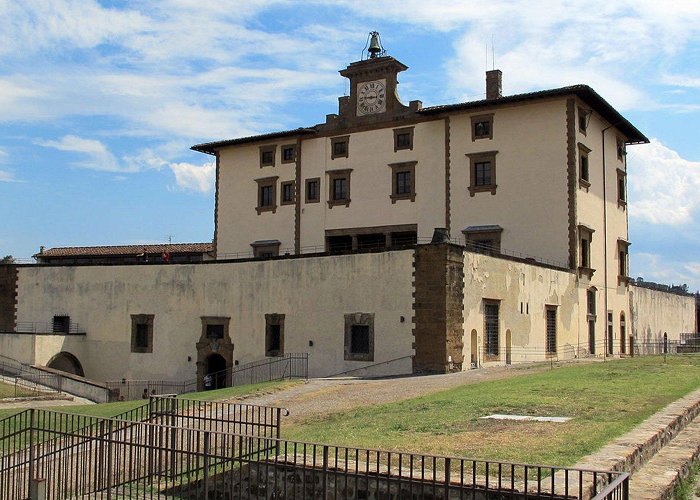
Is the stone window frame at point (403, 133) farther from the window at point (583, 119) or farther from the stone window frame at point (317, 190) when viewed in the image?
the window at point (583, 119)

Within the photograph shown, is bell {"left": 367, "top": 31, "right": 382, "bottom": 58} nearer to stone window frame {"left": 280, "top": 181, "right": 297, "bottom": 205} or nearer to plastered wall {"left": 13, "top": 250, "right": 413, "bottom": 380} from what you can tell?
stone window frame {"left": 280, "top": 181, "right": 297, "bottom": 205}

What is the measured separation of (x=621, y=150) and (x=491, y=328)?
18648 mm

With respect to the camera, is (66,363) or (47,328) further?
(47,328)

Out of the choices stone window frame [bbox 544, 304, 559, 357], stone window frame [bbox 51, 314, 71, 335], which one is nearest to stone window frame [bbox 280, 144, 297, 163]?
stone window frame [bbox 51, 314, 71, 335]

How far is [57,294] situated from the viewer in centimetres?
3997

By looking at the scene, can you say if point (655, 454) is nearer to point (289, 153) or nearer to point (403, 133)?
point (403, 133)

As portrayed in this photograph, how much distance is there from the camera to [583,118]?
37.8m

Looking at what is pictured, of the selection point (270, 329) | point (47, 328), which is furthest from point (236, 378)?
point (47, 328)

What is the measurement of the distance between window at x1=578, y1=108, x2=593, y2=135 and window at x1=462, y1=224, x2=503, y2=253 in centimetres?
622

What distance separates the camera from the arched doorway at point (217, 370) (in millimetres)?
34906

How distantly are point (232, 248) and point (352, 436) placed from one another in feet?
113

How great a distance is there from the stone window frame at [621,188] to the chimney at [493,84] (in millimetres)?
8745

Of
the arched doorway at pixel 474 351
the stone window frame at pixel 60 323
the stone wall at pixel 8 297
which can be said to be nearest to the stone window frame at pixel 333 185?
the arched doorway at pixel 474 351

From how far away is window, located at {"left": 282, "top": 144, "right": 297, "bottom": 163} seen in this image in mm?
44500
